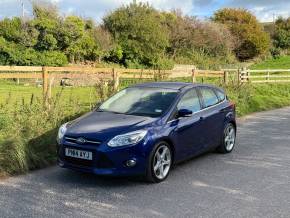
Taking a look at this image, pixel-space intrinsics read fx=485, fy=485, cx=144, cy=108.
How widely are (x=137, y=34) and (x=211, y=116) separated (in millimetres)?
32386

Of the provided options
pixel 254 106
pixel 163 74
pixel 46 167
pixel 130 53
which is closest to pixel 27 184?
pixel 46 167

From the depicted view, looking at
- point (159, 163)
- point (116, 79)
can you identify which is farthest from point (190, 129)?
point (116, 79)

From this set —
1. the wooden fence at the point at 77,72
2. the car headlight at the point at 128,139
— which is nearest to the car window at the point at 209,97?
the car headlight at the point at 128,139

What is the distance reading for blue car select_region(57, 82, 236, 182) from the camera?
22.3 feet

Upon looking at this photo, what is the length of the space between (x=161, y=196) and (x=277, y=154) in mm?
3671

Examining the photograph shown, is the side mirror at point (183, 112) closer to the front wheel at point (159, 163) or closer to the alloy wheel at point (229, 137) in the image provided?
the front wheel at point (159, 163)

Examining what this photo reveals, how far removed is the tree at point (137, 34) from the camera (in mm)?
39781

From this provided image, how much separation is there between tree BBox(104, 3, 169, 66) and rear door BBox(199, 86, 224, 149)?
99.5 feet

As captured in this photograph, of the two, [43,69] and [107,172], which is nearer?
[107,172]

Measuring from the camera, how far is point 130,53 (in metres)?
39.5

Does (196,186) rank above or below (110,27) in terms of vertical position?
below

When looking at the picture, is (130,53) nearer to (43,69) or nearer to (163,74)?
(163,74)

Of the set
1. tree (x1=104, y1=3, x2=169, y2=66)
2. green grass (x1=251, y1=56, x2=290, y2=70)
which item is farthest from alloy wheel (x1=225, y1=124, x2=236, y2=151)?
green grass (x1=251, y1=56, x2=290, y2=70)

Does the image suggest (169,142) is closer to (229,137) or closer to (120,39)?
(229,137)
